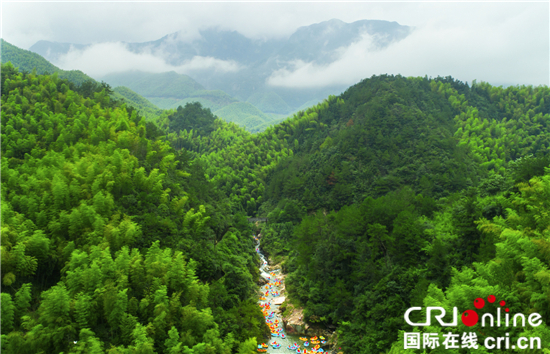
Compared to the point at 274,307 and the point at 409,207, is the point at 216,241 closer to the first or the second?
the point at 274,307

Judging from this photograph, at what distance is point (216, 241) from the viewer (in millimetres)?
34875

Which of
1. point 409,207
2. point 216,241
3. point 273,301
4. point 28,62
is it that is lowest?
point 273,301

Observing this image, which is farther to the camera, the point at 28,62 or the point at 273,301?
the point at 28,62

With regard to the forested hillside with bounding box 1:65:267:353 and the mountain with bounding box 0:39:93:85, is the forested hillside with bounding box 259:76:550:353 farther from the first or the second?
the mountain with bounding box 0:39:93:85

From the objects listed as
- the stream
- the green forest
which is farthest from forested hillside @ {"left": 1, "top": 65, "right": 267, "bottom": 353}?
the stream

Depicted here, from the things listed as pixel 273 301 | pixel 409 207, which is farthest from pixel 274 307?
pixel 409 207

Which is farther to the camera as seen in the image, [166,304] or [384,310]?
[384,310]

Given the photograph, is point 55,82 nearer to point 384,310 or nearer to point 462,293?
point 384,310

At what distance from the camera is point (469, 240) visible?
898 inches

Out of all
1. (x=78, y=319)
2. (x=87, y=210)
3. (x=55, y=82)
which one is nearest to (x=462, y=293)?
(x=78, y=319)

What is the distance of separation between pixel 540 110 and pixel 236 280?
2760 inches

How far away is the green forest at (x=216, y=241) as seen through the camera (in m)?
16.4

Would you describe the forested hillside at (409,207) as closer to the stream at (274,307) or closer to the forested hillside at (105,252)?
the stream at (274,307)

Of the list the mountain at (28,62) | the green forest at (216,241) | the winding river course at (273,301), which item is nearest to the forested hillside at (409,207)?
the green forest at (216,241)
